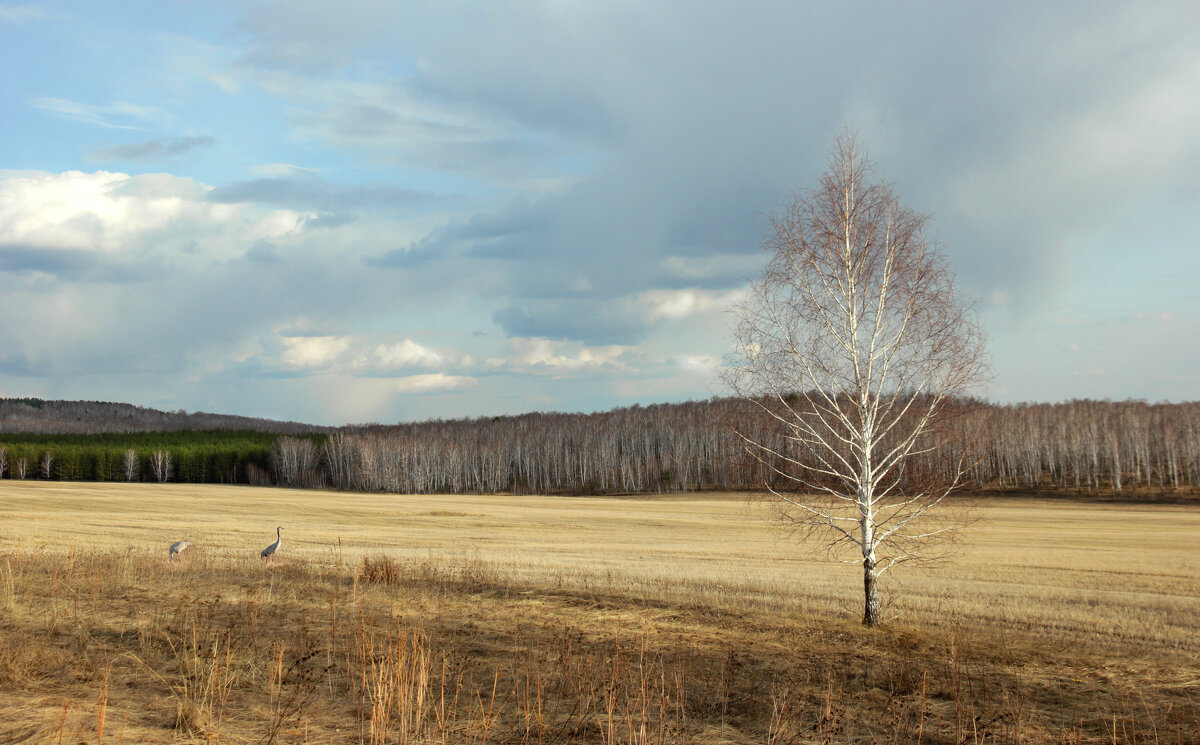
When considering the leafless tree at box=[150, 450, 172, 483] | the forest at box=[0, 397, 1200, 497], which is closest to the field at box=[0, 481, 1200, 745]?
the forest at box=[0, 397, 1200, 497]

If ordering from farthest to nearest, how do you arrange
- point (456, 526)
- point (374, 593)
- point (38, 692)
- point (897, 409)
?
1. point (456, 526)
2. point (897, 409)
3. point (374, 593)
4. point (38, 692)

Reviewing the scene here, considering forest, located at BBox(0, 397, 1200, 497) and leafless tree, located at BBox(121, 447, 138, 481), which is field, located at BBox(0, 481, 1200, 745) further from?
leafless tree, located at BBox(121, 447, 138, 481)

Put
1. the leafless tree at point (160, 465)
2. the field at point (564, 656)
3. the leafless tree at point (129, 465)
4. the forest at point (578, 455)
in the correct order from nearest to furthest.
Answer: the field at point (564, 656) < the forest at point (578, 455) < the leafless tree at point (129, 465) < the leafless tree at point (160, 465)

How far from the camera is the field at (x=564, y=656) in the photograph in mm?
6328

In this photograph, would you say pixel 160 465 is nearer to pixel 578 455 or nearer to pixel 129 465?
pixel 129 465

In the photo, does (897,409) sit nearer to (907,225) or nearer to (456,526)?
(907,225)

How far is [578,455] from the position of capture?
447 ft

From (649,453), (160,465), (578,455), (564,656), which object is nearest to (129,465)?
(160,465)

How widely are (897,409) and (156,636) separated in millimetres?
12199

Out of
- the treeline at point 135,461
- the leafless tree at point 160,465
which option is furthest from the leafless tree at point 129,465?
the leafless tree at point 160,465

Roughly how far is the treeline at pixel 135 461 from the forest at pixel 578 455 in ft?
0.71

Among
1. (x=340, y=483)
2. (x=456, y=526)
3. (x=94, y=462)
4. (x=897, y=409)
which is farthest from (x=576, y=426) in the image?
(x=897, y=409)

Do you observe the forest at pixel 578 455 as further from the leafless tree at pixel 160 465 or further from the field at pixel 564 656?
the field at pixel 564 656

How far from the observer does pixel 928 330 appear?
13.6 m
